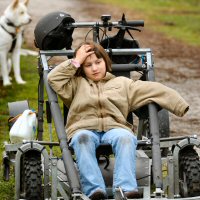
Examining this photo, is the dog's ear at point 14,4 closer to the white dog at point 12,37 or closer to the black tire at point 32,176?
the white dog at point 12,37

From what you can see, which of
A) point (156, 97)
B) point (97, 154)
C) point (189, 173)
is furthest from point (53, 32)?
point (189, 173)

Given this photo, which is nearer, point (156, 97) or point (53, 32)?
A: point (156, 97)

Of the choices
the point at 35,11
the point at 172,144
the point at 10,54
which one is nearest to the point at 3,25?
the point at 10,54

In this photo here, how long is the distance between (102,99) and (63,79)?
1.11 feet

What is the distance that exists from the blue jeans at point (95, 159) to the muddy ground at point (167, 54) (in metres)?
3.39

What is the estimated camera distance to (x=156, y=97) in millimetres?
6117

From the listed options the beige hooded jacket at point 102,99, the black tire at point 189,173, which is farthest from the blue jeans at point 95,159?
the black tire at point 189,173

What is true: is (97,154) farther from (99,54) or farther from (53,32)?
(53,32)

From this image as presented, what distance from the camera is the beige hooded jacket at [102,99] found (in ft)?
19.9

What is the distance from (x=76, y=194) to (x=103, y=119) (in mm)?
891

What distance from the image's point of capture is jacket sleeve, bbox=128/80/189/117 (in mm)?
6059

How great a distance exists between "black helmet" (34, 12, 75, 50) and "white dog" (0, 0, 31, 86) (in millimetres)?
5008

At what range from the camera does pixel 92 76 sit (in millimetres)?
6324

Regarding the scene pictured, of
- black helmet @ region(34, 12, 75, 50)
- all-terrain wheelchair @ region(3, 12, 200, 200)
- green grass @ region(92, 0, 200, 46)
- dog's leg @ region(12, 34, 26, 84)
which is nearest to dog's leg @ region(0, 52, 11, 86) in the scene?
dog's leg @ region(12, 34, 26, 84)
